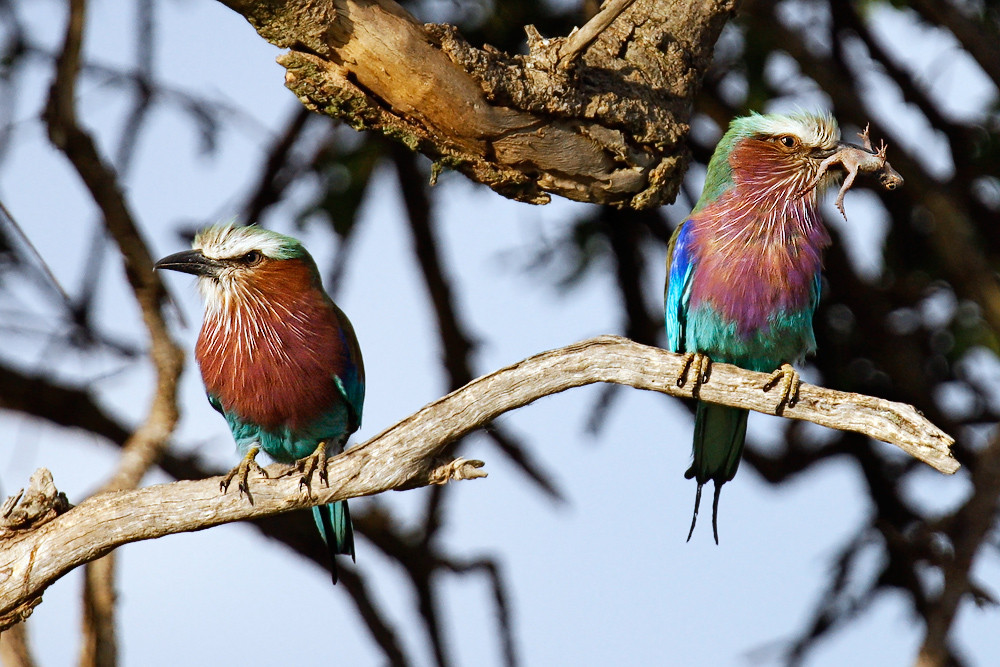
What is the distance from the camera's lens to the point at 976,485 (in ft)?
16.3

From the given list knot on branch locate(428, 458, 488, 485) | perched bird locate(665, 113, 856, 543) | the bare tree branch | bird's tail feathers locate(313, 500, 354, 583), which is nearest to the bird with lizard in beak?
perched bird locate(665, 113, 856, 543)

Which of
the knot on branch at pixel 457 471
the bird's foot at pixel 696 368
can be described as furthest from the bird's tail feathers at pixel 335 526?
the bird's foot at pixel 696 368

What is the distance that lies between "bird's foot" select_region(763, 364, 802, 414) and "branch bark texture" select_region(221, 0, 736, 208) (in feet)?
2.40

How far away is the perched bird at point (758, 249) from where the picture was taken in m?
3.74

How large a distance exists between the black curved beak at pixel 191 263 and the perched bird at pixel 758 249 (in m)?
1.52

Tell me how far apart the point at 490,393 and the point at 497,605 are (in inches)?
113

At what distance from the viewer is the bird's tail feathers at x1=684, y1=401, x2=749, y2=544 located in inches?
160

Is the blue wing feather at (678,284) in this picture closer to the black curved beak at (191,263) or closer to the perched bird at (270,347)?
the perched bird at (270,347)

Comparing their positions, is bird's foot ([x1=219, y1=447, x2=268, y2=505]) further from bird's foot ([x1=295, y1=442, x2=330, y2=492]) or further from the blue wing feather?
the blue wing feather

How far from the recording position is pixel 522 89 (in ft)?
11.1

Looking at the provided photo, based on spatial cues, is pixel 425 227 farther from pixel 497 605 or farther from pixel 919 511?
pixel 919 511

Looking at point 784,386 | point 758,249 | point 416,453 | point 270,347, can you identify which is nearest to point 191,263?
point 270,347

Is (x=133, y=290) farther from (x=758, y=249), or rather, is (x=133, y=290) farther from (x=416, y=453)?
(x=758, y=249)

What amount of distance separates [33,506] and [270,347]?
906mm
